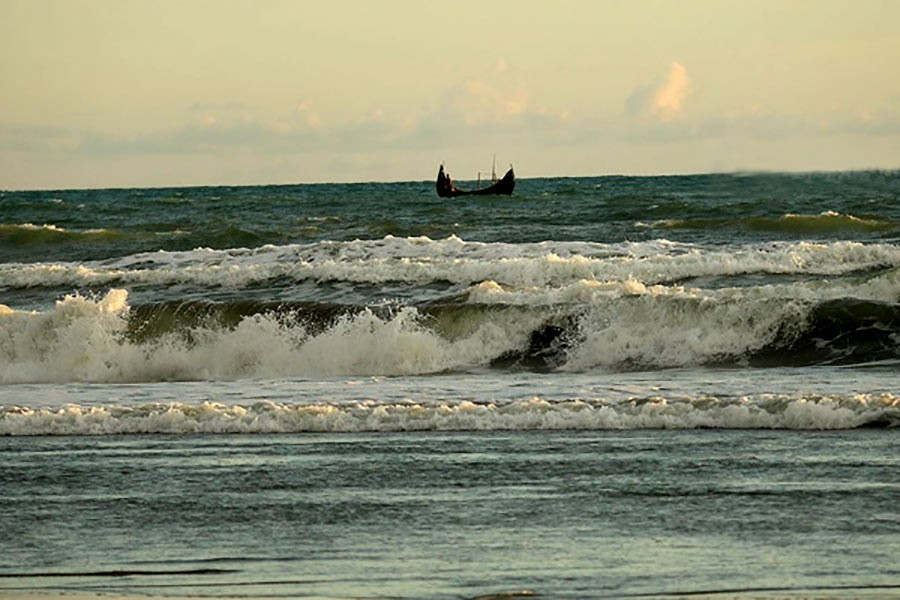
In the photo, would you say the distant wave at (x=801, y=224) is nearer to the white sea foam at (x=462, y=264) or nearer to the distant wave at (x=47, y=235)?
the white sea foam at (x=462, y=264)

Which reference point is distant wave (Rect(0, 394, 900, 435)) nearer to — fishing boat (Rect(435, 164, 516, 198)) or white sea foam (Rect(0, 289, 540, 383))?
white sea foam (Rect(0, 289, 540, 383))

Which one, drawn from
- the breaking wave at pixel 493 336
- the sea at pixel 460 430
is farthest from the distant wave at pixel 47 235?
the breaking wave at pixel 493 336

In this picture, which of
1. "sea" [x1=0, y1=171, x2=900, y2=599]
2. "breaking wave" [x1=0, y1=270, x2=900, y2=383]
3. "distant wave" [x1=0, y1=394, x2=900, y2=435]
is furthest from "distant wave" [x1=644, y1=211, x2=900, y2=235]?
"distant wave" [x1=0, y1=394, x2=900, y2=435]

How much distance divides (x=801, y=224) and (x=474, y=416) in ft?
91.0

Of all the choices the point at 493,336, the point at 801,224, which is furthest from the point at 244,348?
the point at 801,224

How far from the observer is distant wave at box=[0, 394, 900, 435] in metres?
12.0

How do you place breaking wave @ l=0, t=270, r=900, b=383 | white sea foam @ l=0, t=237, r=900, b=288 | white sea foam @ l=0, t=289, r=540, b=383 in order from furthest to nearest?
white sea foam @ l=0, t=237, r=900, b=288, white sea foam @ l=0, t=289, r=540, b=383, breaking wave @ l=0, t=270, r=900, b=383

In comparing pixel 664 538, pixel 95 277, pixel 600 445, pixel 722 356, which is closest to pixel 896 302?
pixel 722 356

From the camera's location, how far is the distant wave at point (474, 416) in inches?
472

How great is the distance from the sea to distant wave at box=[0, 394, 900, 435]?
30mm

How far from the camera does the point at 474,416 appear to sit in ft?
40.8

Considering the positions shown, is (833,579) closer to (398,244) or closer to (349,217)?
(398,244)

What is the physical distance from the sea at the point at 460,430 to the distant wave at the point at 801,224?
30.2ft

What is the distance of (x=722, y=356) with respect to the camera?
18562 millimetres
